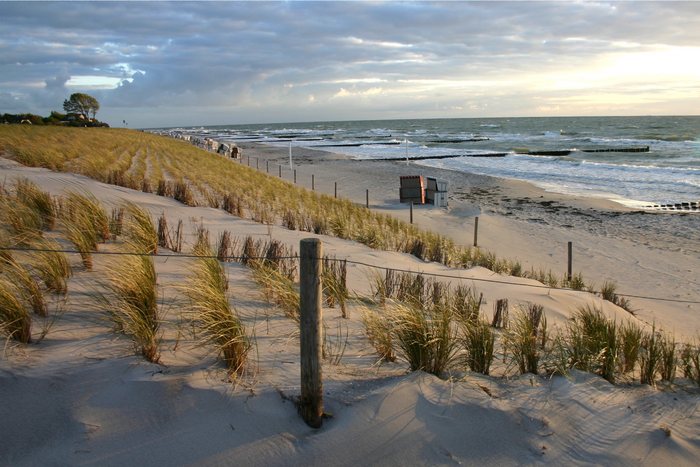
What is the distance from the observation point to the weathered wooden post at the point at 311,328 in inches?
137

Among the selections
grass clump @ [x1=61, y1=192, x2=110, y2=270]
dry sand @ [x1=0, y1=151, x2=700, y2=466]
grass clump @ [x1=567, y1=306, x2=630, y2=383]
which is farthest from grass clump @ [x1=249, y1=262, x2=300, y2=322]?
grass clump @ [x1=567, y1=306, x2=630, y2=383]

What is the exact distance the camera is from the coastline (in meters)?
11.2

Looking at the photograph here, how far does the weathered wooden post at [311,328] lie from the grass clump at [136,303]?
4.13ft

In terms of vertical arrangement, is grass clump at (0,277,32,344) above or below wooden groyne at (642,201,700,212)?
above

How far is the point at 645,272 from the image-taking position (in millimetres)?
12438

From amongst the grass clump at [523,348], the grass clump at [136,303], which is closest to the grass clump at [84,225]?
the grass clump at [136,303]

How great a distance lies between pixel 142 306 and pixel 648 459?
4078mm

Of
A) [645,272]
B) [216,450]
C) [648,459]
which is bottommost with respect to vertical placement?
[645,272]

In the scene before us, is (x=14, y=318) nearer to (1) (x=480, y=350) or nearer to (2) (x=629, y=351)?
(1) (x=480, y=350)

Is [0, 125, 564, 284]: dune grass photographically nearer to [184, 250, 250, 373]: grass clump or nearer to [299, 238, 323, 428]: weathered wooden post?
[184, 250, 250, 373]: grass clump

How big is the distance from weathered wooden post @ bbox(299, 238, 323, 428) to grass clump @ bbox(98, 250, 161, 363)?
4.13 feet

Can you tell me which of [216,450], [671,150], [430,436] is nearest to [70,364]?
[216,450]

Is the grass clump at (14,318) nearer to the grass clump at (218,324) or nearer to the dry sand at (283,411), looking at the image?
the dry sand at (283,411)

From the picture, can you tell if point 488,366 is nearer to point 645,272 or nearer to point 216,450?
point 216,450
